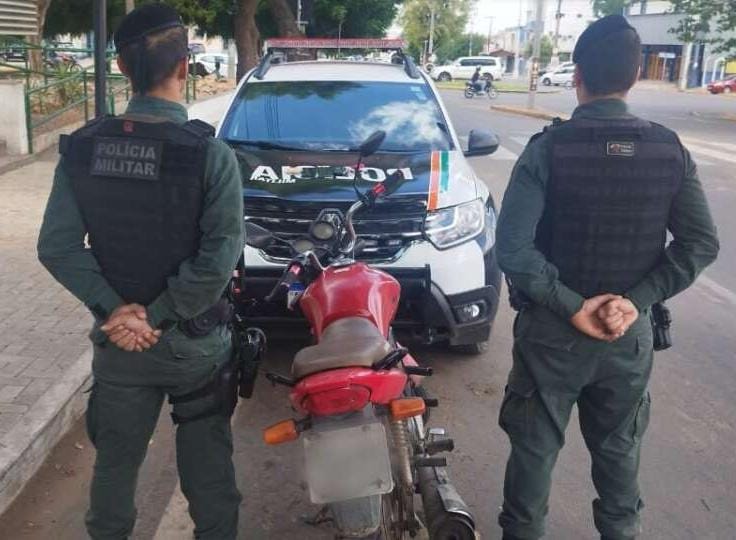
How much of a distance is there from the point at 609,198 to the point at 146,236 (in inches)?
57.0

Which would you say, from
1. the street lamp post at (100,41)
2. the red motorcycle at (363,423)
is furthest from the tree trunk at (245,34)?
the red motorcycle at (363,423)

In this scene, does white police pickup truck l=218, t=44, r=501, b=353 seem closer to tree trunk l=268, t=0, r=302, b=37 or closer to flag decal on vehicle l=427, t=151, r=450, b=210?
flag decal on vehicle l=427, t=151, r=450, b=210

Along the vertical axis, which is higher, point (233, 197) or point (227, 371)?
point (233, 197)

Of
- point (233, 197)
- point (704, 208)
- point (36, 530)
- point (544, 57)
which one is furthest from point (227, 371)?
point (544, 57)

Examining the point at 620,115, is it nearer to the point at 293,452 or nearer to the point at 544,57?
the point at 293,452

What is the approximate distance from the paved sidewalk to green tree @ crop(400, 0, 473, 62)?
76.8 metres

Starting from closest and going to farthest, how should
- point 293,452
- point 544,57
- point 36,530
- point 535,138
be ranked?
1. point 535,138
2. point 36,530
3. point 293,452
4. point 544,57

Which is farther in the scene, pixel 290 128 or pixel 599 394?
pixel 290 128

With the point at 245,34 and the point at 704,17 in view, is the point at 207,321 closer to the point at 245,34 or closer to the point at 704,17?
the point at 245,34

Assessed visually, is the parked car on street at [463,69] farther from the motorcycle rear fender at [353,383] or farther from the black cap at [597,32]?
the motorcycle rear fender at [353,383]

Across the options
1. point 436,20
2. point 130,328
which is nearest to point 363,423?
point 130,328

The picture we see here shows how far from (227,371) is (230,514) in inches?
20.1

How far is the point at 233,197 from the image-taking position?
2391 mm

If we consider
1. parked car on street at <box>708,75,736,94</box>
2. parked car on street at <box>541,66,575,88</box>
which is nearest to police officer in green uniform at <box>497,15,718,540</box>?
parked car on street at <box>708,75,736,94</box>
